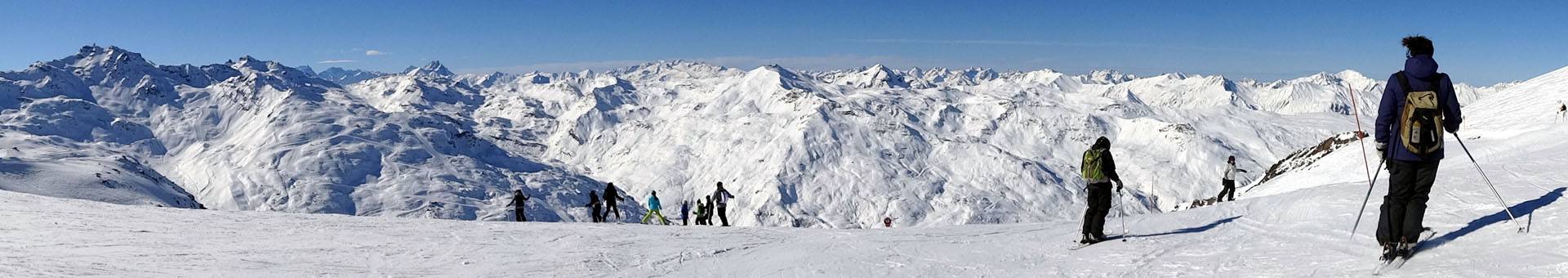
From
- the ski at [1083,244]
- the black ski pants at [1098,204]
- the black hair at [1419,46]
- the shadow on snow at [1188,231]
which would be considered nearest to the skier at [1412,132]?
the black hair at [1419,46]

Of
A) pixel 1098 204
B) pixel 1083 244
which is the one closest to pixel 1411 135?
pixel 1098 204

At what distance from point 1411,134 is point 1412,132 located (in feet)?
0.06

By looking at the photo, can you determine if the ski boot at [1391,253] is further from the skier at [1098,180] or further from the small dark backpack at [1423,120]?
the skier at [1098,180]

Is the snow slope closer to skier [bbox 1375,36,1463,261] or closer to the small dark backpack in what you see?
skier [bbox 1375,36,1463,261]

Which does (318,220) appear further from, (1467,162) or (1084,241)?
(1467,162)

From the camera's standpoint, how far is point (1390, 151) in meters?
8.98

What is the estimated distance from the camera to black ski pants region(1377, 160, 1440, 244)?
28.5ft

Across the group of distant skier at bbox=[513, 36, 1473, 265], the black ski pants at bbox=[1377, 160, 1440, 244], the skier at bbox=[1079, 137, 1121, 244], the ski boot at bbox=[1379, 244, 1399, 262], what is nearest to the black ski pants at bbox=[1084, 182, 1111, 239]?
the skier at bbox=[1079, 137, 1121, 244]

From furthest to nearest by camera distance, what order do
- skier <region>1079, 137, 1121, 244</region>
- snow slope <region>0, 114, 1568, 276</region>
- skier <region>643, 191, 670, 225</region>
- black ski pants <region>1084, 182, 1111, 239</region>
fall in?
skier <region>643, 191, 670, 225</region>
black ski pants <region>1084, 182, 1111, 239</region>
skier <region>1079, 137, 1121, 244</region>
snow slope <region>0, 114, 1568, 276</region>

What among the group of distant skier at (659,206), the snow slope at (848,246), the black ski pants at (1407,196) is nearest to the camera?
the black ski pants at (1407,196)

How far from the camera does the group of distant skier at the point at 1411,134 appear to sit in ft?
27.7

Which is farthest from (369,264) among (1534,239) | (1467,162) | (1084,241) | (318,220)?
(1467,162)

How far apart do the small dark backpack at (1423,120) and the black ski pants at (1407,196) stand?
22 cm

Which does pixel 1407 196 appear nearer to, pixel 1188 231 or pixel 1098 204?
pixel 1098 204
